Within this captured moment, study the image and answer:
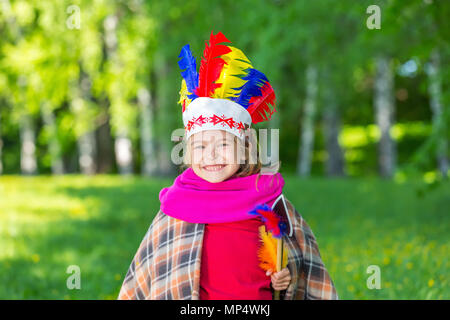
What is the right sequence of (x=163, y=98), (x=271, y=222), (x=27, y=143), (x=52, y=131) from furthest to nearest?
(x=27, y=143), (x=52, y=131), (x=163, y=98), (x=271, y=222)

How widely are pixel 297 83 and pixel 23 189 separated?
10305 millimetres

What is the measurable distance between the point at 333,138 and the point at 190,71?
17491 millimetres

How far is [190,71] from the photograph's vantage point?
2406 mm

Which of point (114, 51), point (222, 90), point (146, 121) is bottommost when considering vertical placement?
point (146, 121)

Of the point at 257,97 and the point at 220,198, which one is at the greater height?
the point at 257,97

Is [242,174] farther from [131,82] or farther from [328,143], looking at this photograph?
Answer: [328,143]

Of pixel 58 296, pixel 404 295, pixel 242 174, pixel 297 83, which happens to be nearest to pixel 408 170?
pixel 404 295

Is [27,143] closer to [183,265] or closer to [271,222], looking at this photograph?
[183,265]

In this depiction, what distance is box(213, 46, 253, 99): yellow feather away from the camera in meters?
2.34

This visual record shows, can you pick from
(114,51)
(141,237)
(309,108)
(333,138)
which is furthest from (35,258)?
(333,138)

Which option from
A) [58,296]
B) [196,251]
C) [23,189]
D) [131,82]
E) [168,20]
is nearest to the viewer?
[196,251]

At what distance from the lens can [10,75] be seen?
1980cm

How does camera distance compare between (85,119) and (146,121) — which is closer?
(146,121)

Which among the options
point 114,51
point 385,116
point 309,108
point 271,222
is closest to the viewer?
point 271,222
